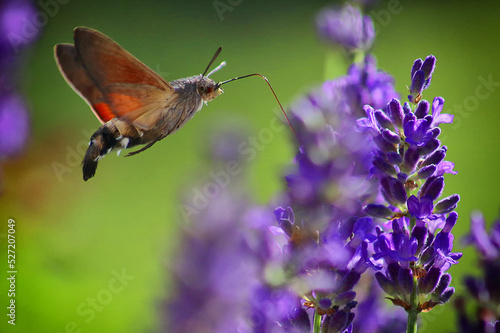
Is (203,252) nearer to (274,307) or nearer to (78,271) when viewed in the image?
(274,307)

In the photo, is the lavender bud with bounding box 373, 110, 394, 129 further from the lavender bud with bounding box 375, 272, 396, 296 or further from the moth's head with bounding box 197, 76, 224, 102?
the moth's head with bounding box 197, 76, 224, 102

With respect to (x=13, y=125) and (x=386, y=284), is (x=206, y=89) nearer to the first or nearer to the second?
(x=13, y=125)

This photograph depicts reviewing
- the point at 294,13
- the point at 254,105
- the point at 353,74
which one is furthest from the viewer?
the point at 294,13

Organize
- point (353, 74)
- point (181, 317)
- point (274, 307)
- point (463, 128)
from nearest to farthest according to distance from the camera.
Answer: point (274, 307), point (181, 317), point (353, 74), point (463, 128)

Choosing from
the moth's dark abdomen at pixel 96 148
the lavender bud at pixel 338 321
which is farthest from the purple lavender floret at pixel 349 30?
the lavender bud at pixel 338 321

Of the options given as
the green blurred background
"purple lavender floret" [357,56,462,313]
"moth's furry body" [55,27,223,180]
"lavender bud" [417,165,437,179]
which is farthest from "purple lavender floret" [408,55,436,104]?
"moth's furry body" [55,27,223,180]

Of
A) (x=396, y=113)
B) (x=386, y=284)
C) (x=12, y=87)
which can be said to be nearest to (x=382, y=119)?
(x=396, y=113)

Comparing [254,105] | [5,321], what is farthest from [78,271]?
[254,105]
